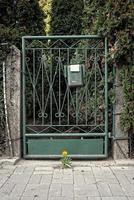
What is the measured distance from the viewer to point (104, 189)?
680cm

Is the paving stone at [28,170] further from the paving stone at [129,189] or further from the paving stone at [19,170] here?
the paving stone at [129,189]

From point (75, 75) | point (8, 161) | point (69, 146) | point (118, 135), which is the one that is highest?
point (75, 75)

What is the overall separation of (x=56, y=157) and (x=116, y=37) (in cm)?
238

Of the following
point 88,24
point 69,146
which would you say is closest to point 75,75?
point 69,146

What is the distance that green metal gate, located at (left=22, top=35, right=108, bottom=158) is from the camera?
873 cm

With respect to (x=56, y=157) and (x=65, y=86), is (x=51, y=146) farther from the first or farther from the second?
(x=65, y=86)

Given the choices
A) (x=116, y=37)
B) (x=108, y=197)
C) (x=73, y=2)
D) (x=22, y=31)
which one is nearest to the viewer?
(x=108, y=197)

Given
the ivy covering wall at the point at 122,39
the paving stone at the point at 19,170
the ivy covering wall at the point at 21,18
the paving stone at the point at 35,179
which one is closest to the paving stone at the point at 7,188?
the paving stone at the point at 35,179

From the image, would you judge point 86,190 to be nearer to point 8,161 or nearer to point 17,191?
point 17,191

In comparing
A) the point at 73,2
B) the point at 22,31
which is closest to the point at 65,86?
the point at 22,31

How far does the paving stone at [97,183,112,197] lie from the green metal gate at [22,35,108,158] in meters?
1.71

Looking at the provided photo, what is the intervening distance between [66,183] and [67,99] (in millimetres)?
2210

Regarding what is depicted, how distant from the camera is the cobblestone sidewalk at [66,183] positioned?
6.50 m

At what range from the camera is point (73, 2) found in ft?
35.4
